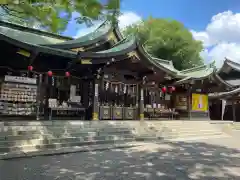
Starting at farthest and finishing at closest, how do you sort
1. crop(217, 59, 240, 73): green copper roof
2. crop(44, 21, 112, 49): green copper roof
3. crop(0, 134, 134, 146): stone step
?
crop(217, 59, 240, 73): green copper roof → crop(44, 21, 112, 49): green copper roof → crop(0, 134, 134, 146): stone step

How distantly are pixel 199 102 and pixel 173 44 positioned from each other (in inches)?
680

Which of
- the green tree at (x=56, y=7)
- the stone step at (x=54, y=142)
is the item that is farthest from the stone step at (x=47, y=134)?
the green tree at (x=56, y=7)

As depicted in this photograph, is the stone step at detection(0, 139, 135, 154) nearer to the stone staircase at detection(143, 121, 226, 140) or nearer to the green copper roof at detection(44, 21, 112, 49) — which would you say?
the stone staircase at detection(143, 121, 226, 140)

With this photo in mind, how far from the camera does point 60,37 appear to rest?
1694 centimetres

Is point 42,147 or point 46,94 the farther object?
point 46,94

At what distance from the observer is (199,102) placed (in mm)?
18406

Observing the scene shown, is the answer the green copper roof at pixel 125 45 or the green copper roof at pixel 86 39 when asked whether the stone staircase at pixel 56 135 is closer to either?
the green copper roof at pixel 125 45

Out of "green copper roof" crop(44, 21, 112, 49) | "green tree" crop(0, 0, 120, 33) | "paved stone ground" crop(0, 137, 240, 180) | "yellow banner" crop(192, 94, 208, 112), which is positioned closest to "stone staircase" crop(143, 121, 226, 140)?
"yellow banner" crop(192, 94, 208, 112)

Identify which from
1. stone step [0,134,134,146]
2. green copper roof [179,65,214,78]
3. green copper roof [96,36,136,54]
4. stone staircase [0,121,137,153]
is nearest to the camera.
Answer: stone step [0,134,134,146]

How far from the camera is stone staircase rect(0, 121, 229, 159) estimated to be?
7.84m

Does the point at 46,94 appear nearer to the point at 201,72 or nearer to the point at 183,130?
the point at 183,130

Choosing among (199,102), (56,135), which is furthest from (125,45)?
(199,102)

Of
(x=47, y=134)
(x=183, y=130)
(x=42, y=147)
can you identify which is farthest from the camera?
(x=183, y=130)

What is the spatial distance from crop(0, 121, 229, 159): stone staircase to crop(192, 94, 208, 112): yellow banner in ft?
16.9
